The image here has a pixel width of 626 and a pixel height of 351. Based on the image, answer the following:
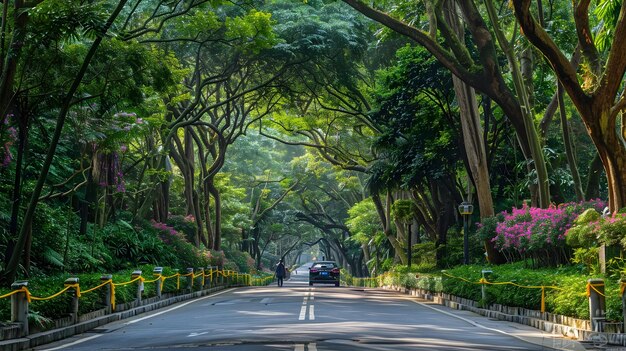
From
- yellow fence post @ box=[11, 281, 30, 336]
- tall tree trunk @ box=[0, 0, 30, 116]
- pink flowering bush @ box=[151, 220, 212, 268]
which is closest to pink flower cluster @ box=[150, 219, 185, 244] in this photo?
pink flowering bush @ box=[151, 220, 212, 268]

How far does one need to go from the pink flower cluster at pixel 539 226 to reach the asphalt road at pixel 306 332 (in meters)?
3.34

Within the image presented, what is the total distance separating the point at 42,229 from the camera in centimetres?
2319

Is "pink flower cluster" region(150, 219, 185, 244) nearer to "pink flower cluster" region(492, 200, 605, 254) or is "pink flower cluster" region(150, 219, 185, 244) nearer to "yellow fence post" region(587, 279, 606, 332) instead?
"pink flower cluster" region(492, 200, 605, 254)

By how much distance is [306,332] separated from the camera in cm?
1454

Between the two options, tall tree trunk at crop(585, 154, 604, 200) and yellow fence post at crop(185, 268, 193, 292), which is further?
yellow fence post at crop(185, 268, 193, 292)

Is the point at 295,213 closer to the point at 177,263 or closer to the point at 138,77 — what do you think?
the point at 177,263

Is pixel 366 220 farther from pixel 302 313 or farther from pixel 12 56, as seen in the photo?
pixel 12 56

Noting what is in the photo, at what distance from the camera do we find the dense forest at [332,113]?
18391 mm

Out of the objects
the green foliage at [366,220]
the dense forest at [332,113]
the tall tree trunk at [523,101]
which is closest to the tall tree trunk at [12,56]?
the dense forest at [332,113]

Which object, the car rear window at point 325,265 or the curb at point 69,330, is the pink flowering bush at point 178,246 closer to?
the curb at point 69,330

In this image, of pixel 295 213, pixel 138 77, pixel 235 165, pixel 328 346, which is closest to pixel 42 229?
pixel 138 77

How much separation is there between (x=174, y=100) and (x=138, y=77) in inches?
558

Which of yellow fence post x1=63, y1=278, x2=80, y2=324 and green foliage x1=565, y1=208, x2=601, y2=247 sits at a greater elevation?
green foliage x1=565, y1=208, x2=601, y2=247

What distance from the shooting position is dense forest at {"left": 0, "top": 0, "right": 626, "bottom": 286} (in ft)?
60.3
